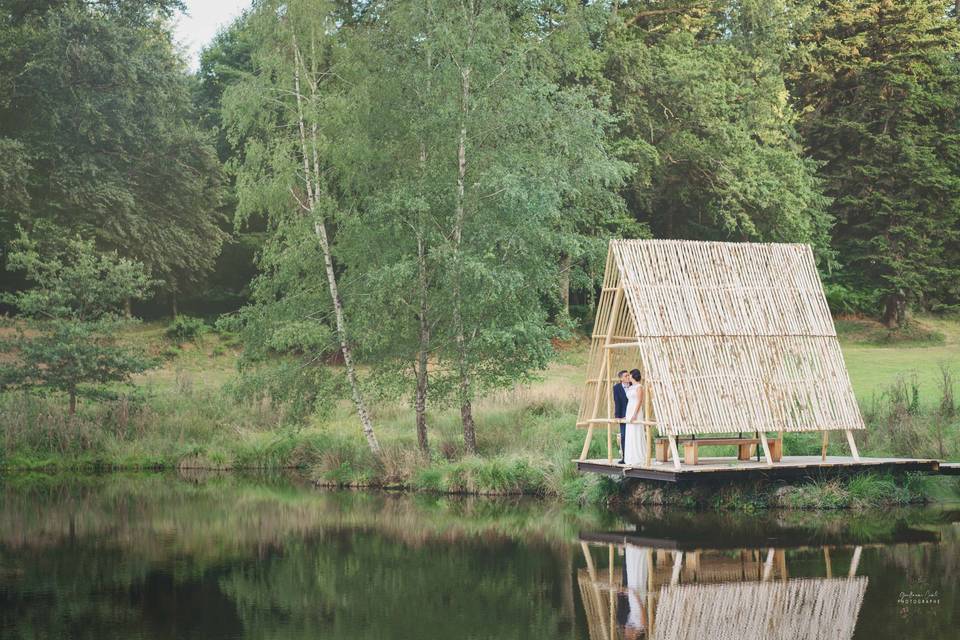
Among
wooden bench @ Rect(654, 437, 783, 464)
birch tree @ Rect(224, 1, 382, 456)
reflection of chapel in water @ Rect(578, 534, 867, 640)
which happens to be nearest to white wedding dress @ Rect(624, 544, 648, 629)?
reflection of chapel in water @ Rect(578, 534, 867, 640)

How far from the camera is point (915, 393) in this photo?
23281mm

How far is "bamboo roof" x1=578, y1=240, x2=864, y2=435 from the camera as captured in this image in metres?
18.8

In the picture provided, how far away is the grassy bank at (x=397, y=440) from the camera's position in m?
21.5

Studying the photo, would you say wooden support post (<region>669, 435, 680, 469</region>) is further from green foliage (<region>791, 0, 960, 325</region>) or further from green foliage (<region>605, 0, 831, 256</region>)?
green foliage (<region>791, 0, 960, 325</region>)

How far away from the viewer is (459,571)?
48.2 feet

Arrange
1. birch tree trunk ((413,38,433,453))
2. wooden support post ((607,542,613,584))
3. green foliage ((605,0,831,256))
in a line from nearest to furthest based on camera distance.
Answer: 1. wooden support post ((607,542,613,584))
2. birch tree trunk ((413,38,433,453))
3. green foliage ((605,0,831,256))

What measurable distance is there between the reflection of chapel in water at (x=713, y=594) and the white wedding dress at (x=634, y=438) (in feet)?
10.9

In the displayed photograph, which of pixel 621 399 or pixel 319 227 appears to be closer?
pixel 621 399

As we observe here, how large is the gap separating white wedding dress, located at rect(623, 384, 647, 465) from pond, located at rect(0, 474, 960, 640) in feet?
3.18

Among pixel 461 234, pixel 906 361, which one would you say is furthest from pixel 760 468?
pixel 906 361

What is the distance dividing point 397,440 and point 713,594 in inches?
501

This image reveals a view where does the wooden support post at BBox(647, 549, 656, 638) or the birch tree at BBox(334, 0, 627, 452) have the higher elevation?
the birch tree at BBox(334, 0, 627, 452)

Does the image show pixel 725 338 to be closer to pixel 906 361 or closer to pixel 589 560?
→ pixel 589 560

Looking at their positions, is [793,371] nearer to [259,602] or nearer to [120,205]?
[259,602]
